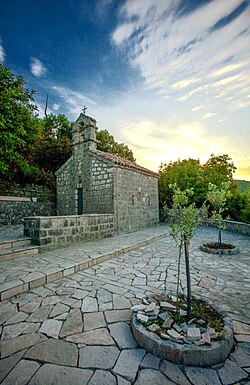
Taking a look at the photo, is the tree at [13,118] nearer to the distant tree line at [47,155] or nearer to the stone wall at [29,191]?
the distant tree line at [47,155]

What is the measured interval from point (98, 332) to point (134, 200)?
8.35 meters

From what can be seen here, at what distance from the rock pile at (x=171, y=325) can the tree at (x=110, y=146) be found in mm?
17985

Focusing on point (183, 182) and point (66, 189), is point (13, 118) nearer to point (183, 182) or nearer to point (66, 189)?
point (66, 189)

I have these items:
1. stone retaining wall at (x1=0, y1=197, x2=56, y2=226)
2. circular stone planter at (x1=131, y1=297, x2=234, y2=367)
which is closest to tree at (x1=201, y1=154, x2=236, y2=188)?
stone retaining wall at (x1=0, y1=197, x2=56, y2=226)

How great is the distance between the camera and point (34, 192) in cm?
1198

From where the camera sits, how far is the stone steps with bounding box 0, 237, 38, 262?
4.38 metres

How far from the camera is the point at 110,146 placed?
2048 cm

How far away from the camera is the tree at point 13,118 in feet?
27.9

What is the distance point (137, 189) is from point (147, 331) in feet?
29.3

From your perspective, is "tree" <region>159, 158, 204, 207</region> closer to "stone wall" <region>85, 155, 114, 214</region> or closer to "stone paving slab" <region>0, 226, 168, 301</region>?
"stone wall" <region>85, 155, 114, 214</region>

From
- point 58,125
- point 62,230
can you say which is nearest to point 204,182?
point 62,230

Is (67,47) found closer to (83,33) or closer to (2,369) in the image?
(83,33)

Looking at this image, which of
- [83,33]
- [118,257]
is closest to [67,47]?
[83,33]

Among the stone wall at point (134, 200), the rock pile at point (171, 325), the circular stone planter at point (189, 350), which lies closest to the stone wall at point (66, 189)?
the stone wall at point (134, 200)
